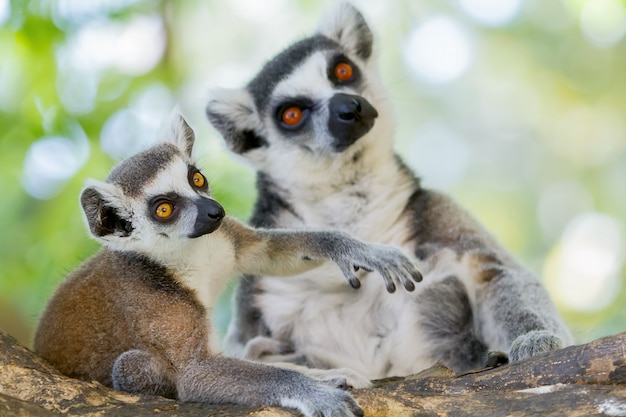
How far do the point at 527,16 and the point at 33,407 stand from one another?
32.0ft

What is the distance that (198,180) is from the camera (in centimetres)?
379

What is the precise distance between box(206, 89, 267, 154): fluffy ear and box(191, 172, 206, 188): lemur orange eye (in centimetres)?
166

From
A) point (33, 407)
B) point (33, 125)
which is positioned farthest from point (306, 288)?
point (33, 125)

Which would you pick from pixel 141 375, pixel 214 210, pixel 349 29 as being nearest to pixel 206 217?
pixel 214 210

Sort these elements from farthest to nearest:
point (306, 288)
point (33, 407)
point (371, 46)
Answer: point (371, 46) → point (306, 288) → point (33, 407)

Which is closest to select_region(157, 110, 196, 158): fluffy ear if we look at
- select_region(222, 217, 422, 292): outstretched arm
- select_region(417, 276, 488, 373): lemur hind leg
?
select_region(222, 217, 422, 292): outstretched arm

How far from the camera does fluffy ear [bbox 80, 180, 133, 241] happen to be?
3.54 metres

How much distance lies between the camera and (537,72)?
1084 cm

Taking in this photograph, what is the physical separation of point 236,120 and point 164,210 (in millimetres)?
1988

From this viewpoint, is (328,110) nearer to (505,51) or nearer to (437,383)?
(437,383)

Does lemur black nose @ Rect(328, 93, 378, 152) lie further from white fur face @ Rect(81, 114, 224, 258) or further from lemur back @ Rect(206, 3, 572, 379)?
white fur face @ Rect(81, 114, 224, 258)

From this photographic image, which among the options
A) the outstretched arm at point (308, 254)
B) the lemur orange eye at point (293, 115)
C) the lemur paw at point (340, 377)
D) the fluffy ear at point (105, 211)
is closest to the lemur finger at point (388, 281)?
the outstretched arm at point (308, 254)

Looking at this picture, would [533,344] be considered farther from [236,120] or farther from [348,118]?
[236,120]

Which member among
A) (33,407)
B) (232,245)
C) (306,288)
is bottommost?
(33,407)
